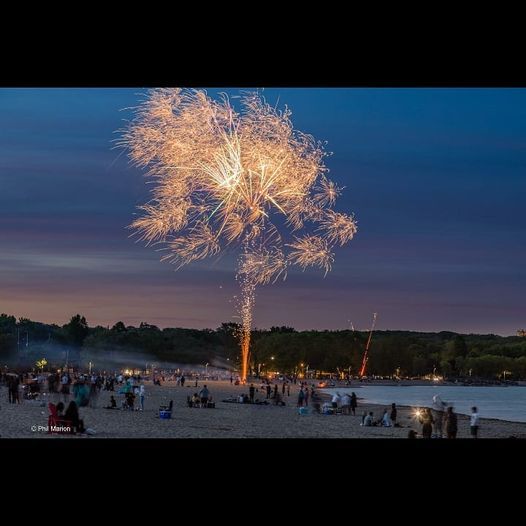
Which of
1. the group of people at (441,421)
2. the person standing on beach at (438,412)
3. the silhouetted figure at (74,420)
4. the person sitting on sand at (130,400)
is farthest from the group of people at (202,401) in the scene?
the silhouetted figure at (74,420)

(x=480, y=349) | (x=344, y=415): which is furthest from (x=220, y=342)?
(x=480, y=349)

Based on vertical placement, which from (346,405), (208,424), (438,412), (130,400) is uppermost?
(438,412)

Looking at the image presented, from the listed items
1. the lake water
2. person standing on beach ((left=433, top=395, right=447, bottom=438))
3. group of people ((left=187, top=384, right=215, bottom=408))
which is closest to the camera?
person standing on beach ((left=433, top=395, right=447, bottom=438))

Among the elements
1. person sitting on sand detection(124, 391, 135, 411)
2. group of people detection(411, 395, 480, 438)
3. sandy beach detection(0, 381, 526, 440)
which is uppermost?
group of people detection(411, 395, 480, 438)

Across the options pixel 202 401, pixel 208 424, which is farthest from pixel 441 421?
pixel 202 401

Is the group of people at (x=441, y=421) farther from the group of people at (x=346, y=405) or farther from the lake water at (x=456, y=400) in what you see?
the lake water at (x=456, y=400)

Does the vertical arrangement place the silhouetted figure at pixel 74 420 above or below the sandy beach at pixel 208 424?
above

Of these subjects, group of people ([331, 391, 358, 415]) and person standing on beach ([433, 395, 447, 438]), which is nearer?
person standing on beach ([433, 395, 447, 438])

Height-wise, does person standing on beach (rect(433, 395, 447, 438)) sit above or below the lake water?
above

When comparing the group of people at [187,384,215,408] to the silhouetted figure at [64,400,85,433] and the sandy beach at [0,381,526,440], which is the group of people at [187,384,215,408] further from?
the silhouetted figure at [64,400,85,433]

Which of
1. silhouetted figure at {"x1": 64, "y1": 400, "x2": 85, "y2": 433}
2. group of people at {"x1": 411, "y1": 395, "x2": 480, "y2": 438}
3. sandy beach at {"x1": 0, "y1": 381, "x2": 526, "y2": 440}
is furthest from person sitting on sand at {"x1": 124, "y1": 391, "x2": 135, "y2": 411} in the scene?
silhouetted figure at {"x1": 64, "y1": 400, "x2": 85, "y2": 433}

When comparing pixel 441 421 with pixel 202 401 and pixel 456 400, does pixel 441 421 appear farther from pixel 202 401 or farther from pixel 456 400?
pixel 456 400
